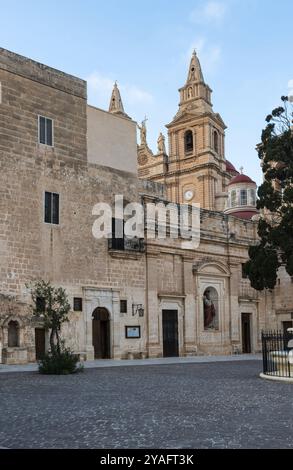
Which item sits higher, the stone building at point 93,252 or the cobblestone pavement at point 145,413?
the stone building at point 93,252

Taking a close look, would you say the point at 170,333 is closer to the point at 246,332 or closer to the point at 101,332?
the point at 101,332

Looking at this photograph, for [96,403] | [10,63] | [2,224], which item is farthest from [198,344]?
[96,403]

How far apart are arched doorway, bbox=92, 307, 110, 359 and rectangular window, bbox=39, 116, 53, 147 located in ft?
26.7

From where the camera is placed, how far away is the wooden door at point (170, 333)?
29.9 metres

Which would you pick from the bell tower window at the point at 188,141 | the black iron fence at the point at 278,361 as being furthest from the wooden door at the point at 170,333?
the bell tower window at the point at 188,141

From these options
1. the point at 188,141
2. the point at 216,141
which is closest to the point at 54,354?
the point at 188,141

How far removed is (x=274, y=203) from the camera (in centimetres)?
2830

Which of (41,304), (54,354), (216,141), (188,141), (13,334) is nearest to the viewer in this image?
(54,354)

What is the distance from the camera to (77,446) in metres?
6.84

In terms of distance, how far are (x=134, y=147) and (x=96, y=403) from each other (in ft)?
68.4

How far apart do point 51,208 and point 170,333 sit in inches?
375

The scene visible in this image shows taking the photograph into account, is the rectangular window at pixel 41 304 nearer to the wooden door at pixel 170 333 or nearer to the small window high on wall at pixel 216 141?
the wooden door at pixel 170 333

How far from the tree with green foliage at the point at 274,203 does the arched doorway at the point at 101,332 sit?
7.47 metres
